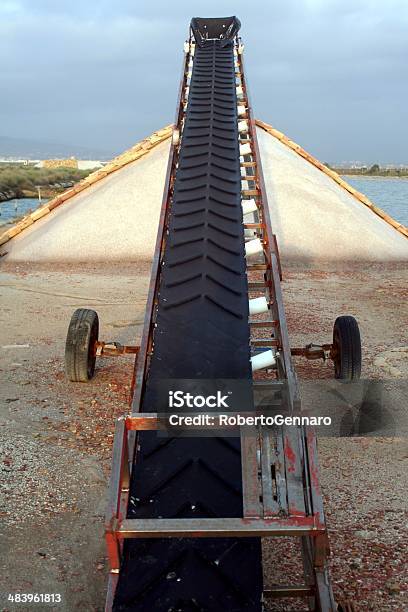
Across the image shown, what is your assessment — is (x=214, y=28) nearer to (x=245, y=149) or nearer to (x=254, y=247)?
(x=245, y=149)

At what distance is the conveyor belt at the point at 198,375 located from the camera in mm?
3102

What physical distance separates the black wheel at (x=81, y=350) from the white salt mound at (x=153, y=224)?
364 inches

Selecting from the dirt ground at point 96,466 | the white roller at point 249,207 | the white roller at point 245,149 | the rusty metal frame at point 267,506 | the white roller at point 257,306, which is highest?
the white roller at point 245,149

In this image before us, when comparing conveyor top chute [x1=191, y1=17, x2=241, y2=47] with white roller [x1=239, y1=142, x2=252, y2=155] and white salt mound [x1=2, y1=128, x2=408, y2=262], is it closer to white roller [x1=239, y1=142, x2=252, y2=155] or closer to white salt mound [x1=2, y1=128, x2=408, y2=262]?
white roller [x1=239, y1=142, x2=252, y2=155]

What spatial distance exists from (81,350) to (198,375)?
12.1 ft

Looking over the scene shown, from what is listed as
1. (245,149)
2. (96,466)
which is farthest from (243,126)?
(96,466)

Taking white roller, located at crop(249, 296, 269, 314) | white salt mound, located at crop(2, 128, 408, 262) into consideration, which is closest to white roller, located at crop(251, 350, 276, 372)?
white roller, located at crop(249, 296, 269, 314)

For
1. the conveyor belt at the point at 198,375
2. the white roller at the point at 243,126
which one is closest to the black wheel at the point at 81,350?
the conveyor belt at the point at 198,375

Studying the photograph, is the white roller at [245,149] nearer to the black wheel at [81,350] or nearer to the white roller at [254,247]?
the white roller at [254,247]

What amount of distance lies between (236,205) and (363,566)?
383 centimetres

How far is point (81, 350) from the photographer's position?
307 inches

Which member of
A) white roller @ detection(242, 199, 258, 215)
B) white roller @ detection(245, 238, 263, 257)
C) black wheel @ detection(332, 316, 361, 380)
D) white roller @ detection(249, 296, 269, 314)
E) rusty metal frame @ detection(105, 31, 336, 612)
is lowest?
black wheel @ detection(332, 316, 361, 380)

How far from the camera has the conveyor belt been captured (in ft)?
10.2

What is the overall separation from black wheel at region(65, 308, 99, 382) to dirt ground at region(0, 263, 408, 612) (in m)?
0.17
